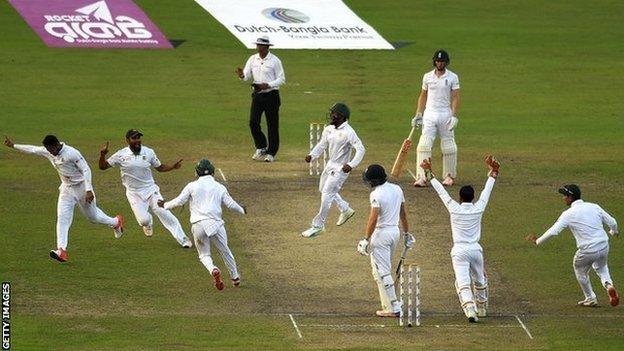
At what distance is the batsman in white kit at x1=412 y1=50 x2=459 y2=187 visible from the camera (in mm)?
30328

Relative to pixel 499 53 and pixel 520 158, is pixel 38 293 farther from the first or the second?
pixel 499 53

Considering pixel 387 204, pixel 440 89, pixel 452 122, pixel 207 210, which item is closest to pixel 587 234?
pixel 387 204

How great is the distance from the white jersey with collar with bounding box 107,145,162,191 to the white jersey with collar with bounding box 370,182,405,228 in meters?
4.48

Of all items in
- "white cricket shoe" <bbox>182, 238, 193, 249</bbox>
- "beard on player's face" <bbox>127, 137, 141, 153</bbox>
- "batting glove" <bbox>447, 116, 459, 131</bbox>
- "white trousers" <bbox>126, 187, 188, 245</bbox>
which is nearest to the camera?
"beard on player's face" <bbox>127, 137, 141, 153</bbox>

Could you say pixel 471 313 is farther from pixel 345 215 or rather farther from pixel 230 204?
pixel 345 215

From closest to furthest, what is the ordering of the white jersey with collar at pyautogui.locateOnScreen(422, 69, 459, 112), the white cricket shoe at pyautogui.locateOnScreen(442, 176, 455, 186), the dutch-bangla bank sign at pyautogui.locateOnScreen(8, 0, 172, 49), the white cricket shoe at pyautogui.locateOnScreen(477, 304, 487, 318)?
the white cricket shoe at pyautogui.locateOnScreen(477, 304, 487, 318)
the white jersey with collar at pyautogui.locateOnScreen(422, 69, 459, 112)
the white cricket shoe at pyautogui.locateOnScreen(442, 176, 455, 186)
the dutch-bangla bank sign at pyautogui.locateOnScreen(8, 0, 172, 49)

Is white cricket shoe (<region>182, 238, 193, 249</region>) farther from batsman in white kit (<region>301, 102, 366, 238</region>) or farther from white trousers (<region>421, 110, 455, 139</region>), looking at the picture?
white trousers (<region>421, 110, 455, 139</region>)

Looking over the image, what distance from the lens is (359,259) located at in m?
26.5

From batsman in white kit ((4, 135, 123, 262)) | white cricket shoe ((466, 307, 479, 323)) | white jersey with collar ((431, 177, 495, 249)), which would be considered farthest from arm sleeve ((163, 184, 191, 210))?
white cricket shoe ((466, 307, 479, 323))

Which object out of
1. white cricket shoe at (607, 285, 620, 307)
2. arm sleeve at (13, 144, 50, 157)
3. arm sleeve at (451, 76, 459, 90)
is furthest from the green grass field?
arm sleeve at (451, 76, 459, 90)

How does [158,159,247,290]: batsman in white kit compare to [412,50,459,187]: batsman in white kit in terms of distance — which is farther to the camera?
[412,50,459,187]: batsman in white kit

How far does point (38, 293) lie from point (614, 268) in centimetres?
856

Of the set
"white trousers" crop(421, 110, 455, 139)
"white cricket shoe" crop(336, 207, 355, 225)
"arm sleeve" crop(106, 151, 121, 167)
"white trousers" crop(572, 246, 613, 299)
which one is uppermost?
"arm sleeve" crop(106, 151, 121, 167)

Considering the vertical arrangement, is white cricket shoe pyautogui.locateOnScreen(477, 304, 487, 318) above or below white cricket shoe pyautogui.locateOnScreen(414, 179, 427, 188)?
above
